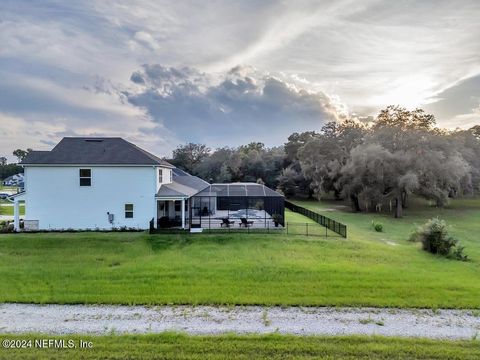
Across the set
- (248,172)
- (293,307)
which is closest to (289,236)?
(293,307)

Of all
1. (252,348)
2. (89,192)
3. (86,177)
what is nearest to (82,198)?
(89,192)

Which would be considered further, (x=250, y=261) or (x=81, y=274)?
(x=250, y=261)

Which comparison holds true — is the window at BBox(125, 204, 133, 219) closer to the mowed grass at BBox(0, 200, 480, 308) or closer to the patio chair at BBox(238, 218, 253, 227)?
the mowed grass at BBox(0, 200, 480, 308)

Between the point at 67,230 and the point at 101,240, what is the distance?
4256 mm

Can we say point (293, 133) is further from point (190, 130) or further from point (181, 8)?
point (181, 8)

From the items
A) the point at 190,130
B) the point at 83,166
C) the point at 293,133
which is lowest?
the point at 83,166

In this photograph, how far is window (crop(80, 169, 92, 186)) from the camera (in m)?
19.9

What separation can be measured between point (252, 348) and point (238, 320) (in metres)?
1.51

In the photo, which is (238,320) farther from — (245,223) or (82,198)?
(82,198)

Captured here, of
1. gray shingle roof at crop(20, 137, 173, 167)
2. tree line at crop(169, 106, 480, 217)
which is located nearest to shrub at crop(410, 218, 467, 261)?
gray shingle roof at crop(20, 137, 173, 167)

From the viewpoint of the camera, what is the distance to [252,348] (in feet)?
20.4

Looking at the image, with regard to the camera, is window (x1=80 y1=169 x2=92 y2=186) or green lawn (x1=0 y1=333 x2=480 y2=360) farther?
window (x1=80 y1=169 x2=92 y2=186)

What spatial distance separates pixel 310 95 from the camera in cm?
3206

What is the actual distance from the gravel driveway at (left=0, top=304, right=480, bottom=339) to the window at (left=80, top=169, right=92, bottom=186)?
1220 centimetres
